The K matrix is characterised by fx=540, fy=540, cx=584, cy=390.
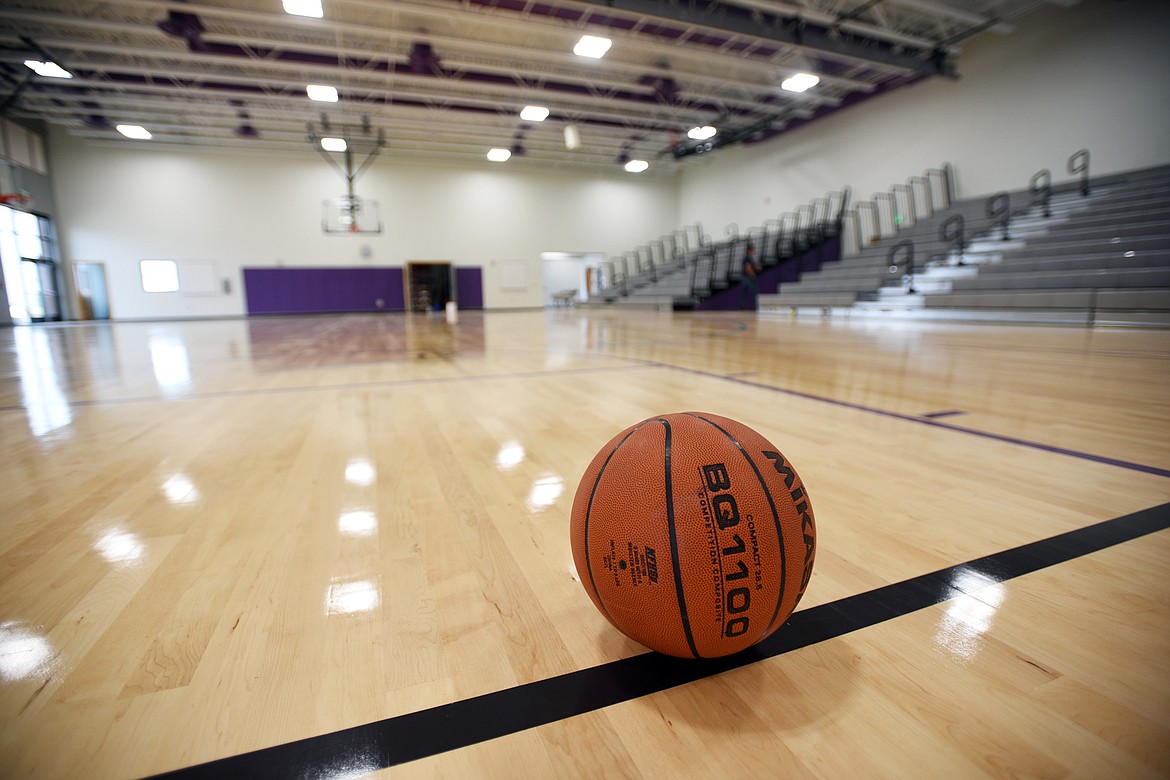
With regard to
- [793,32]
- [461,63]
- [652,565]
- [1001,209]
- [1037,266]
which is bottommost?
[652,565]

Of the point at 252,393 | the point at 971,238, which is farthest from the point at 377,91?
the point at 971,238

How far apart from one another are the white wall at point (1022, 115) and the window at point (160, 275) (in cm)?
1652

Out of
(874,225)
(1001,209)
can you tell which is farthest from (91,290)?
(1001,209)

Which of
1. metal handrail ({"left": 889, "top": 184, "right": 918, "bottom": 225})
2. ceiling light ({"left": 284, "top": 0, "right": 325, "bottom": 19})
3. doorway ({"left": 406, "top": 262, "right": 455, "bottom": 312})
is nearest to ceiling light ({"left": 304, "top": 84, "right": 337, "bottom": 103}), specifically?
ceiling light ({"left": 284, "top": 0, "right": 325, "bottom": 19})

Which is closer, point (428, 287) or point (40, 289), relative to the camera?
point (40, 289)

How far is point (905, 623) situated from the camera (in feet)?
2.82

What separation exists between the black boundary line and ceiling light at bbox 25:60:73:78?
1289 cm

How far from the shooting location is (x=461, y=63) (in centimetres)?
970

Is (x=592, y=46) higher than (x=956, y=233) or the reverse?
higher

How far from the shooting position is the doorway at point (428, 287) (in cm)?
1641

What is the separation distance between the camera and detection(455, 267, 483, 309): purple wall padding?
1677 centimetres

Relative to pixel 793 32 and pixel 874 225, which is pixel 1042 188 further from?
pixel 793 32

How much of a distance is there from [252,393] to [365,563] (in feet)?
7.74

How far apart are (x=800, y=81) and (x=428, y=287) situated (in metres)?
11.4
